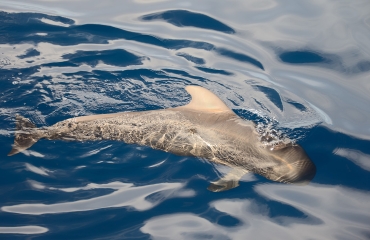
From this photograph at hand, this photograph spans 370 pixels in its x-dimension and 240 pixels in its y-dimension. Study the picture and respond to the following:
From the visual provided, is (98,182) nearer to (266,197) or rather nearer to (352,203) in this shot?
(266,197)

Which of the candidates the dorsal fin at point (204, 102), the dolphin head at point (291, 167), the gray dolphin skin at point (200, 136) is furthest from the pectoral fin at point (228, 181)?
the dorsal fin at point (204, 102)

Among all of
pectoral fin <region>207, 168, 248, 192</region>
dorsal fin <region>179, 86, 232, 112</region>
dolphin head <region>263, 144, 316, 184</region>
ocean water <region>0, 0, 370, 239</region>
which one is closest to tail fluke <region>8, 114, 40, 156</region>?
ocean water <region>0, 0, 370, 239</region>

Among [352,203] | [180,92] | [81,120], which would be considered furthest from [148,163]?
[352,203]

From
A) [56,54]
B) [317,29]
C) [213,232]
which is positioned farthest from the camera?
[317,29]

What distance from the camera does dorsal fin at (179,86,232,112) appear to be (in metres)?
6.92

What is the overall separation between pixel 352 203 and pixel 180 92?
12.0 feet

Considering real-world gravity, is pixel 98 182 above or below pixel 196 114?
below

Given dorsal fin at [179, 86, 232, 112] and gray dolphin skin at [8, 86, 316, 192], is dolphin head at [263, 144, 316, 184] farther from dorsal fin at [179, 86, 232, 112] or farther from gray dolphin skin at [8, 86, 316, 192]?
dorsal fin at [179, 86, 232, 112]

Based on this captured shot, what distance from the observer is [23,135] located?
21.7 ft

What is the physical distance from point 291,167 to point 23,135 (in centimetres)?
433

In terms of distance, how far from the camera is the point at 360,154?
6.95 meters

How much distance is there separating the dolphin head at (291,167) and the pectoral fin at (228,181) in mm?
431

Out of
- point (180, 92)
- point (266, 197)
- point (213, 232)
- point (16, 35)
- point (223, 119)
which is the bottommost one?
point (213, 232)

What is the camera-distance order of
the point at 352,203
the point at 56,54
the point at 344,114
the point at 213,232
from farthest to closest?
1. the point at 56,54
2. the point at 344,114
3. the point at 352,203
4. the point at 213,232
